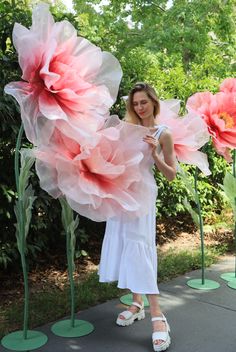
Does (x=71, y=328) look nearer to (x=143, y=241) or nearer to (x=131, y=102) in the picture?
(x=143, y=241)

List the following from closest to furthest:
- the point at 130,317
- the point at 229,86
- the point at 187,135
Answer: the point at 187,135 < the point at 130,317 < the point at 229,86

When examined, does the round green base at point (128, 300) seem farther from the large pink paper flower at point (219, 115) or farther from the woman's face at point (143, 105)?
the woman's face at point (143, 105)

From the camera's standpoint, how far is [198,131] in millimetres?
3311

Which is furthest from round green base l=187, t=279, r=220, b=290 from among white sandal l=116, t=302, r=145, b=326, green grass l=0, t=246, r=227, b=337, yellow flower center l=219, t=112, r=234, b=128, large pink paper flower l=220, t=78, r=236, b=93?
large pink paper flower l=220, t=78, r=236, b=93

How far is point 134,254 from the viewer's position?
3.06 m

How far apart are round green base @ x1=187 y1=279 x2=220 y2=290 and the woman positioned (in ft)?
4.03

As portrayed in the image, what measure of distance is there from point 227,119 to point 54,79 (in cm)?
216

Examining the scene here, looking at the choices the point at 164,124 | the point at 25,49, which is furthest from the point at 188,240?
the point at 25,49

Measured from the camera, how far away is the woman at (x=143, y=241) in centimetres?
299

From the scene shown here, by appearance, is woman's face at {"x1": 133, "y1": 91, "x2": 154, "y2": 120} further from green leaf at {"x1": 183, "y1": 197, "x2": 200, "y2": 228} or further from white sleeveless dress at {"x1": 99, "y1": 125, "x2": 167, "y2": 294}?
green leaf at {"x1": 183, "y1": 197, "x2": 200, "y2": 228}

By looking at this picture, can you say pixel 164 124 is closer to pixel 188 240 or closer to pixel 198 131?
pixel 198 131

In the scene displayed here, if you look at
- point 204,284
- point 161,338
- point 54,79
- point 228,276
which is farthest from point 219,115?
point 54,79

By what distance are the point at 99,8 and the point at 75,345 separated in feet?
30.2

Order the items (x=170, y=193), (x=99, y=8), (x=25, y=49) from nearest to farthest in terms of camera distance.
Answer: (x=25, y=49) → (x=170, y=193) → (x=99, y=8)
